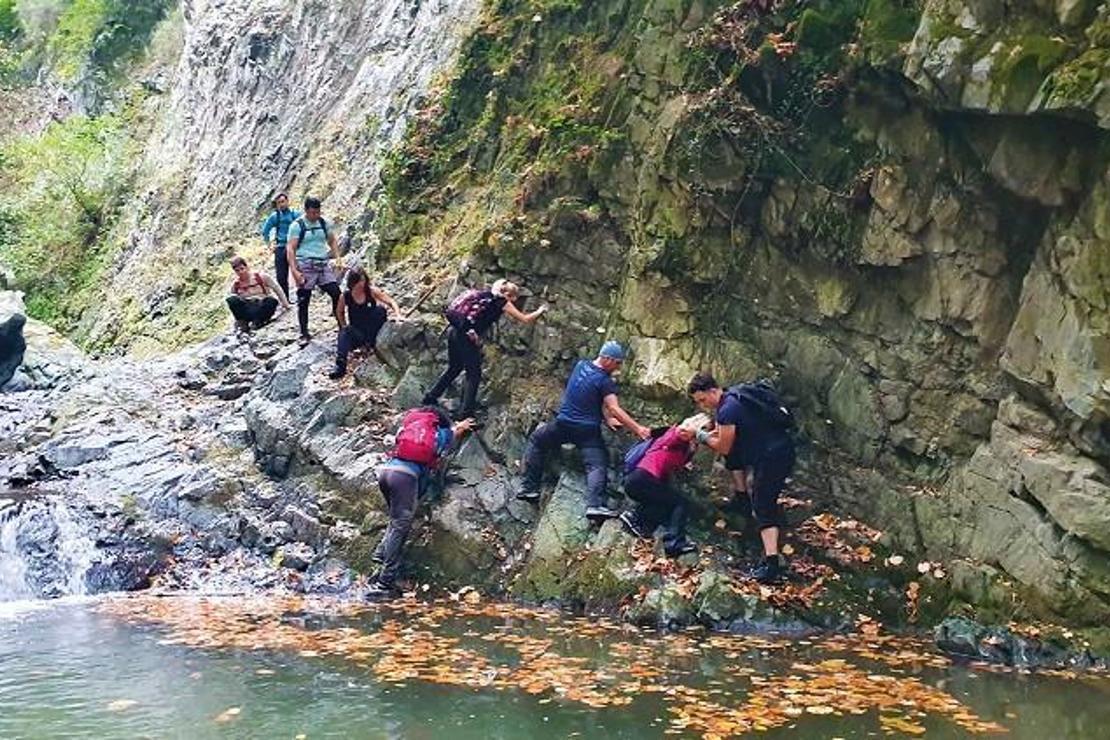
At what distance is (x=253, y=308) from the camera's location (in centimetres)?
1888

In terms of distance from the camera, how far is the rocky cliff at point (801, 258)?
9617mm

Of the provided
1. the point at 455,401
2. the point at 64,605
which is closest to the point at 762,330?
the point at 455,401

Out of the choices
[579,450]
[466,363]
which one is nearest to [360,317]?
[466,363]

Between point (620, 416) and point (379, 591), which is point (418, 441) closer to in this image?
point (379, 591)

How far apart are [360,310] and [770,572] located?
6.55 m

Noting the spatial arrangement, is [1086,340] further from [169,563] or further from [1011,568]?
[169,563]

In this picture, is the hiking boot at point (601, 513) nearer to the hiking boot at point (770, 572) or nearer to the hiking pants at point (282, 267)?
the hiking boot at point (770, 572)

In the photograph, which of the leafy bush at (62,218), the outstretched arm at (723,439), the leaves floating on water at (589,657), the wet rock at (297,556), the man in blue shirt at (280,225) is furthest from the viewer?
the leafy bush at (62,218)

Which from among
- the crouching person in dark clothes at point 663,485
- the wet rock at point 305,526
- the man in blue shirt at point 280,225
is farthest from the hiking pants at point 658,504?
the man in blue shirt at point 280,225

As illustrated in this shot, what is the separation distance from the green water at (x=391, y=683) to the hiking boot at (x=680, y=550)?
1048 mm

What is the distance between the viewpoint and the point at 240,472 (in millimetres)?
14016

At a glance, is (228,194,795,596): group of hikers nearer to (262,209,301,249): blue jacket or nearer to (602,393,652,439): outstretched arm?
(602,393,652,439): outstretched arm

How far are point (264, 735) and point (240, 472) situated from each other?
7.29 metres

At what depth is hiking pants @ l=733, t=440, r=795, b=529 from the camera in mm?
10766
